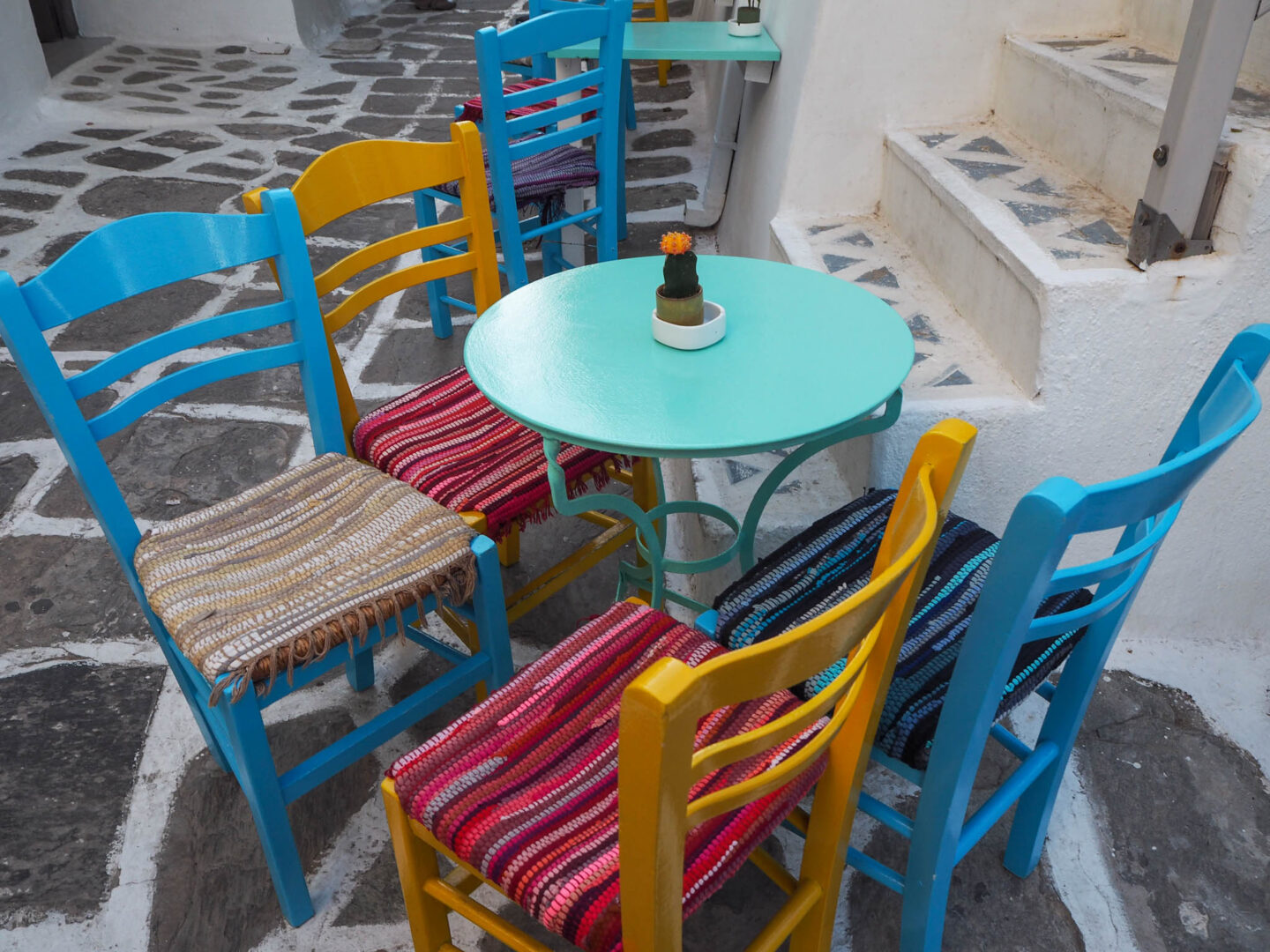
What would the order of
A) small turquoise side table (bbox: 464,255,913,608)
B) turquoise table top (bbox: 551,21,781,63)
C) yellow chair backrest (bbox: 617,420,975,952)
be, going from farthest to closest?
turquoise table top (bbox: 551,21,781,63)
small turquoise side table (bbox: 464,255,913,608)
yellow chair backrest (bbox: 617,420,975,952)

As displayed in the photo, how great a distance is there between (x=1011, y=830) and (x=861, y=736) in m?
0.67

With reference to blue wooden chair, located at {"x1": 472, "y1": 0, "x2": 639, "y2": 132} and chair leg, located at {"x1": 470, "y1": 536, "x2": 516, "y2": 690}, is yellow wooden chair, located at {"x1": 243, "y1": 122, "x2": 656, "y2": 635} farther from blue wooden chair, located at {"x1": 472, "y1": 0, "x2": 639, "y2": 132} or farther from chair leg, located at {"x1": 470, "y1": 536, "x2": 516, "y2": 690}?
blue wooden chair, located at {"x1": 472, "y1": 0, "x2": 639, "y2": 132}

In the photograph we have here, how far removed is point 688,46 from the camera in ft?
9.84

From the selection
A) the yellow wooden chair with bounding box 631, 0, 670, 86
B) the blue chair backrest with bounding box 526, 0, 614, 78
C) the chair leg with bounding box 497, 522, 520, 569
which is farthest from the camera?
the yellow wooden chair with bounding box 631, 0, 670, 86

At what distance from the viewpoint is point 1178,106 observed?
1603 millimetres

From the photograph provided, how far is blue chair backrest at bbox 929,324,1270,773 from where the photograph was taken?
870mm

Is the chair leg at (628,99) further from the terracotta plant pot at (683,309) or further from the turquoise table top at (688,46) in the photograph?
the terracotta plant pot at (683,309)

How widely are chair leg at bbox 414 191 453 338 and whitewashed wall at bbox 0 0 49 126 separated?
337 centimetres

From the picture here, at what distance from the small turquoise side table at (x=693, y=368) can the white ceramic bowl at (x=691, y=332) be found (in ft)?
0.06

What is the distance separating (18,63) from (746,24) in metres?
4.43

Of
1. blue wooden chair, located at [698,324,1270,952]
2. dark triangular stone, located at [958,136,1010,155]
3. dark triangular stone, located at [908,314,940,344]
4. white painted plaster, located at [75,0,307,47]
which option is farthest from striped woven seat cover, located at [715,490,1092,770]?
white painted plaster, located at [75,0,307,47]

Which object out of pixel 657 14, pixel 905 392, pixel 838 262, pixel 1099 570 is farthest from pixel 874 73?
pixel 657 14

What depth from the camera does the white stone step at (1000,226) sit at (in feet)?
5.93

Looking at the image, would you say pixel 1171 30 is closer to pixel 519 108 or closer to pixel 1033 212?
pixel 1033 212
